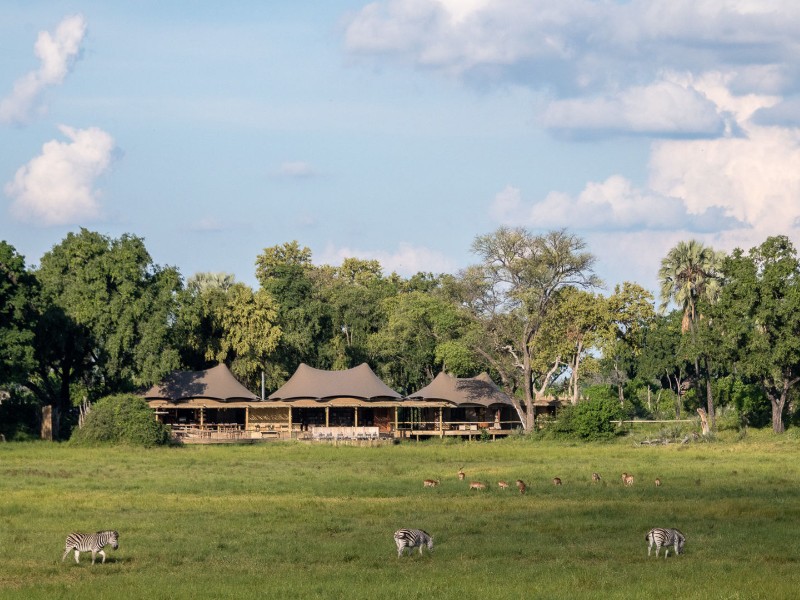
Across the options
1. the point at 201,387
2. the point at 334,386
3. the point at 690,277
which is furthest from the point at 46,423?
the point at 690,277

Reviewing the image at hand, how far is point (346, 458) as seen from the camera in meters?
60.3

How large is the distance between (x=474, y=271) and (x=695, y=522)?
166ft

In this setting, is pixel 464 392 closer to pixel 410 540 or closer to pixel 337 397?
pixel 337 397

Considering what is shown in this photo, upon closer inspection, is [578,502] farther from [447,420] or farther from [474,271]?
[447,420]

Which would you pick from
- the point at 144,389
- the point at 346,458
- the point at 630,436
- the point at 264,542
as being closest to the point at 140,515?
the point at 264,542

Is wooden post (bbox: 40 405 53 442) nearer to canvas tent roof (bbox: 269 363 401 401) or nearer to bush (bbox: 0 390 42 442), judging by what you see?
bush (bbox: 0 390 42 442)

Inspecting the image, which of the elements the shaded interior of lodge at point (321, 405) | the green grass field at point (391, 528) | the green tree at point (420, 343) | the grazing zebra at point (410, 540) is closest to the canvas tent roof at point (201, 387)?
the shaded interior of lodge at point (321, 405)

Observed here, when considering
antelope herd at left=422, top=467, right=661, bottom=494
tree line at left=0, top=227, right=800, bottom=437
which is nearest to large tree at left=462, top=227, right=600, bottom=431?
tree line at left=0, top=227, right=800, bottom=437

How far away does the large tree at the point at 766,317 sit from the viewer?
69.9m

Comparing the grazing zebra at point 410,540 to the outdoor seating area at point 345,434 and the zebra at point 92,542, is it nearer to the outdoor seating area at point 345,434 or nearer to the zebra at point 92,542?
the zebra at point 92,542

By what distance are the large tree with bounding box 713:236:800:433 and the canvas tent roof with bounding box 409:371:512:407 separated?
59.7 ft

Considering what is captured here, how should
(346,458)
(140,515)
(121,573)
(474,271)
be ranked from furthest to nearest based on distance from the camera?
(474,271), (346,458), (140,515), (121,573)

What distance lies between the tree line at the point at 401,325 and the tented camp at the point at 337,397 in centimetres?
482

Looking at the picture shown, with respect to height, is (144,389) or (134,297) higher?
(134,297)
